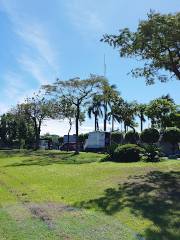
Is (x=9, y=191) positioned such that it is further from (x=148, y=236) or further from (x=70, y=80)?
(x=70, y=80)

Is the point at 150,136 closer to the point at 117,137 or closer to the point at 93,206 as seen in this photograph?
the point at 117,137

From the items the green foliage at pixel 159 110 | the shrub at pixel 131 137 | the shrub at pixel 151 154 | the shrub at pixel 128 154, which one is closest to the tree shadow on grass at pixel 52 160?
the shrub at pixel 128 154

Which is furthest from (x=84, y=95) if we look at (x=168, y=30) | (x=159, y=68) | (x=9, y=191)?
(x=9, y=191)

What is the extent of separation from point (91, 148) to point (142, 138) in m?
8.75

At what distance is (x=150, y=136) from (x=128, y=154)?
71.0 ft

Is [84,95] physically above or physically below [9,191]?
above

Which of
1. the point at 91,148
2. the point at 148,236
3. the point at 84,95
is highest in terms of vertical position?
the point at 84,95

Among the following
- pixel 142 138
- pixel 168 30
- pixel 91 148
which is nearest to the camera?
pixel 168 30

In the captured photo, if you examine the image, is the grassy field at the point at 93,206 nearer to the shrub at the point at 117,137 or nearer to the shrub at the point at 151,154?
the shrub at the point at 151,154

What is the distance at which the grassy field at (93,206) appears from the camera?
36.3 feet

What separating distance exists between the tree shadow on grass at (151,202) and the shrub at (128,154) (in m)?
11.0

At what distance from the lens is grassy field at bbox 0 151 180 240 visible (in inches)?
435

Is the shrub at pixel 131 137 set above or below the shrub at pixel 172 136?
above

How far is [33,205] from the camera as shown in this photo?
14969mm
